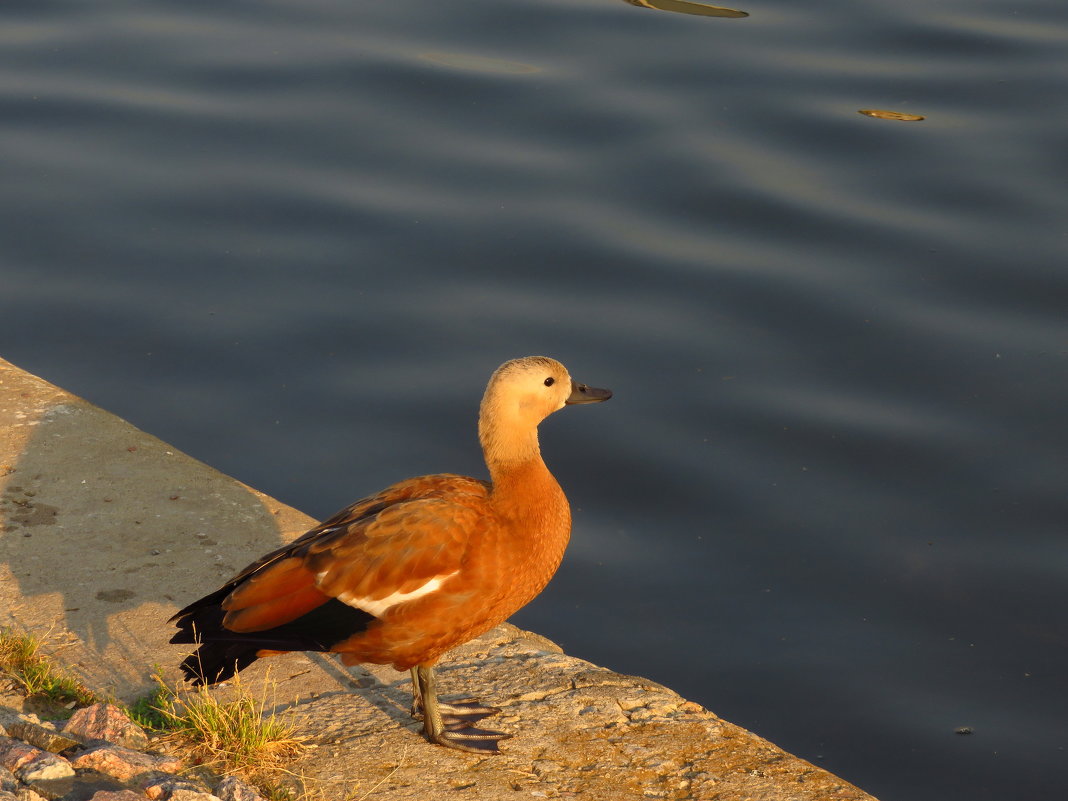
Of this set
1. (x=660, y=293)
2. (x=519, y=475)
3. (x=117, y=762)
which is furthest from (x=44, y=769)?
(x=660, y=293)

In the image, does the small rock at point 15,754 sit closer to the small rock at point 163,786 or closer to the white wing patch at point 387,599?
the small rock at point 163,786

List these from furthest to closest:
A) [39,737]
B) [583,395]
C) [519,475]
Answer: [583,395]
[519,475]
[39,737]

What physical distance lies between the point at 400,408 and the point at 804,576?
7.98ft

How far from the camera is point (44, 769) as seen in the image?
3920mm

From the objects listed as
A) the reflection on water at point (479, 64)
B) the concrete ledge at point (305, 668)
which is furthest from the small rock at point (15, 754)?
the reflection on water at point (479, 64)

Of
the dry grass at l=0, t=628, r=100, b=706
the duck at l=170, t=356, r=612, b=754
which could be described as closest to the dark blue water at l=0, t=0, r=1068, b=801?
the duck at l=170, t=356, r=612, b=754

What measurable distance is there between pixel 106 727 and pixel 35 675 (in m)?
0.54

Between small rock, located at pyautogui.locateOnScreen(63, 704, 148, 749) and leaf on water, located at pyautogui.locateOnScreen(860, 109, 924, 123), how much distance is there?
25.3ft

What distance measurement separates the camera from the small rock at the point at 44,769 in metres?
3.91

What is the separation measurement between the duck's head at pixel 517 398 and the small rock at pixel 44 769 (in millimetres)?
1883

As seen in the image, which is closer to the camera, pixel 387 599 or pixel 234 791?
pixel 234 791

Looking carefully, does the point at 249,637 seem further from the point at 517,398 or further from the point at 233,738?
the point at 517,398

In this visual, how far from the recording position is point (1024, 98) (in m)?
10.4

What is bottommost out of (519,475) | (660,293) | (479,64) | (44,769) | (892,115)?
(44,769)
